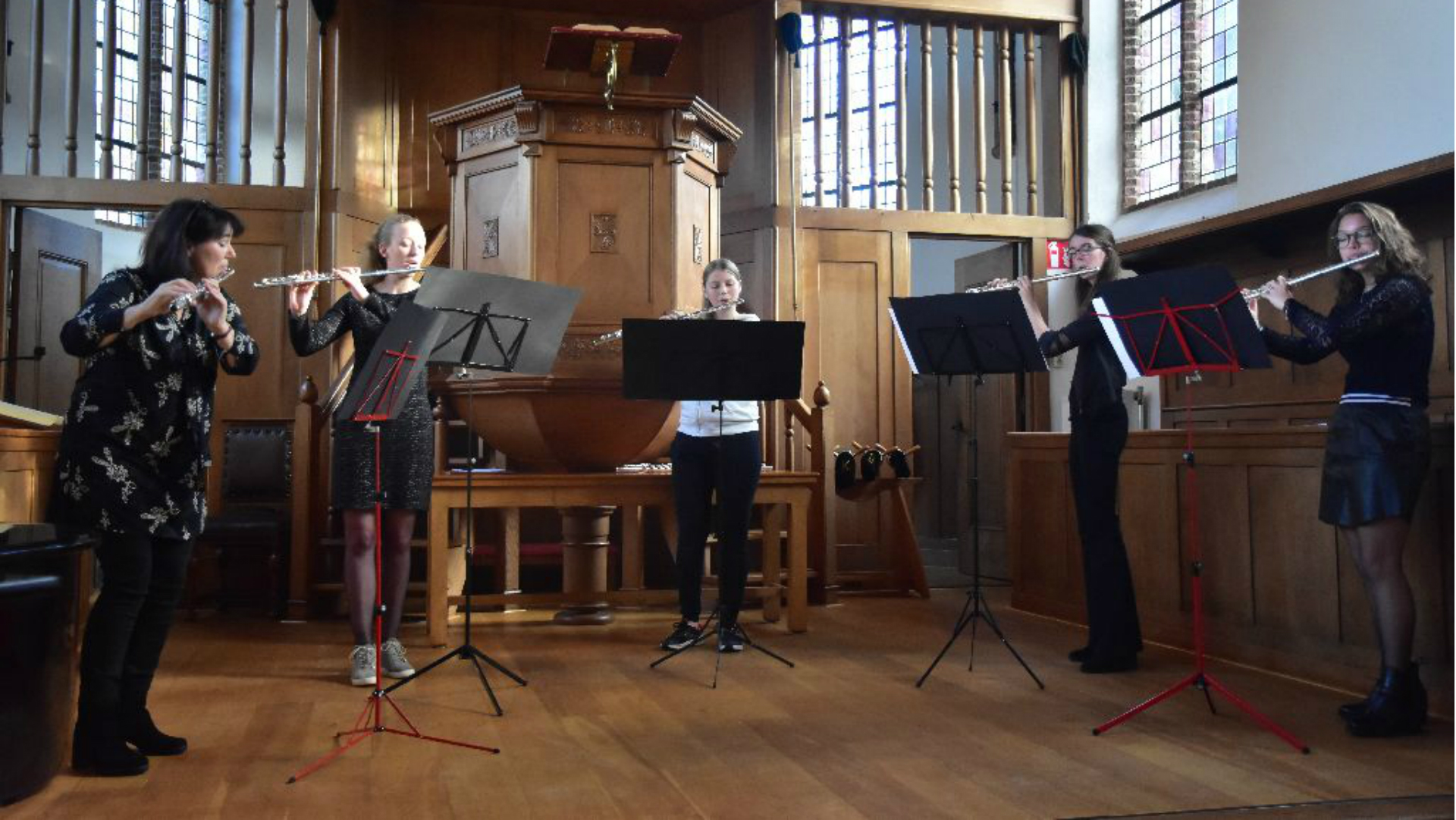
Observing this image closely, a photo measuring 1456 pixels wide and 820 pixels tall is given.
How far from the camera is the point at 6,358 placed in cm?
607

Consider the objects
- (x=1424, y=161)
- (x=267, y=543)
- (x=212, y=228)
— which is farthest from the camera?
(x=267, y=543)

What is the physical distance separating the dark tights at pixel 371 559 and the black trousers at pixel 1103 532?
7.35 ft

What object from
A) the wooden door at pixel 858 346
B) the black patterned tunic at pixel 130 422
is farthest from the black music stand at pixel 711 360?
the wooden door at pixel 858 346

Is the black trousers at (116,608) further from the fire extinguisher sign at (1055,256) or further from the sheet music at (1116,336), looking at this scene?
the fire extinguisher sign at (1055,256)

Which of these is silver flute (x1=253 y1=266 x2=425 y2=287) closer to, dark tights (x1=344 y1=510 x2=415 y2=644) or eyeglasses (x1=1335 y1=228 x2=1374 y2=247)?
dark tights (x1=344 y1=510 x2=415 y2=644)

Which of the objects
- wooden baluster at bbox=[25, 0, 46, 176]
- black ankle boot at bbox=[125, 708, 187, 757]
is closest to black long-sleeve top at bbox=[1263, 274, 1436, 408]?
black ankle boot at bbox=[125, 708, 187, 757]

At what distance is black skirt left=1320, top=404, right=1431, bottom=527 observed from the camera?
10.8ft

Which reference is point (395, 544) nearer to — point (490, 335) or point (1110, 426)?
point (490, 335)

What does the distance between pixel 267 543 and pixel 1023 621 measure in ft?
11.5

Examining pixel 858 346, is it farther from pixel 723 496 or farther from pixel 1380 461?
pixel 1380 461

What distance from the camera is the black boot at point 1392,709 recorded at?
330 centimetres

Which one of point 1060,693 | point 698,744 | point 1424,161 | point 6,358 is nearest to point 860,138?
point 1424,161

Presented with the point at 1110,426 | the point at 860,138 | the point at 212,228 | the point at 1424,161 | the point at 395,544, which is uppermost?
the point at 860,138

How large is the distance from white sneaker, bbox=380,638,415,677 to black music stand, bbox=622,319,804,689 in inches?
39.8
